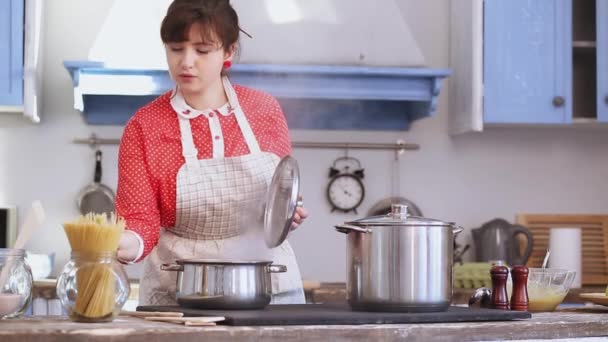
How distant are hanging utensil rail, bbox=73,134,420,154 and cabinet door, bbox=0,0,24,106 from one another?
1.32ft

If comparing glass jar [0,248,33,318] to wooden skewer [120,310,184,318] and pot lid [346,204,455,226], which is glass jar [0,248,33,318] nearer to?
wooden skewer [120,310,184,318]

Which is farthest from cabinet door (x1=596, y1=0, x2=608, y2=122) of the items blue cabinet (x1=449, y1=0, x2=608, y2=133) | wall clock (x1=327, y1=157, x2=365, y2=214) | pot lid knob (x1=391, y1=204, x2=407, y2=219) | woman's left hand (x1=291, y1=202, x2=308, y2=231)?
pot lid knob (x1=391, y1=204, x2=407, y2=219)

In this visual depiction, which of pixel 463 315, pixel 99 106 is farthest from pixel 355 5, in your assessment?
pixel 463 315

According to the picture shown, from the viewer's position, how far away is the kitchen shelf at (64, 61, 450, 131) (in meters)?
3.93

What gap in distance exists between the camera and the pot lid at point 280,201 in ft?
7.14

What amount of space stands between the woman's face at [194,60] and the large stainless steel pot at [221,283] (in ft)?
1.93

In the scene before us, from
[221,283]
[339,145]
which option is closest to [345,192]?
[339,145]

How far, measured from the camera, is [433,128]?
4.51 metres

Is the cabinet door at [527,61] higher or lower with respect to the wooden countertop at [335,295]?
higher

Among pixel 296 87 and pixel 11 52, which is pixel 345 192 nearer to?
pixel 296 87

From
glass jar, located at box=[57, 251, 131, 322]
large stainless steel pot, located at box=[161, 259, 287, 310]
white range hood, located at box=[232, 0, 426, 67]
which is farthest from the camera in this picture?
white range hood, located at box=[232, 0, 426, 67]

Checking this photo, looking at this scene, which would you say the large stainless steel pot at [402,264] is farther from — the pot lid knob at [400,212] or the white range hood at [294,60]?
the white range hood at [294,60]

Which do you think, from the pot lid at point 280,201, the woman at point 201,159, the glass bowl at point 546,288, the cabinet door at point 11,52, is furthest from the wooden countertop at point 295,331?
the cabinet door at point 11,52

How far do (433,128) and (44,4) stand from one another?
1680 millimetres
